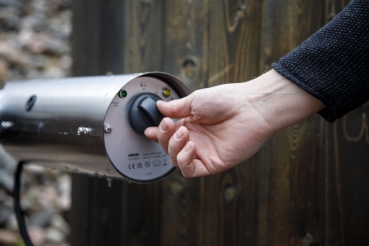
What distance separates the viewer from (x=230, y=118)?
1.02 m

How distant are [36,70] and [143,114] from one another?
3.43 meters

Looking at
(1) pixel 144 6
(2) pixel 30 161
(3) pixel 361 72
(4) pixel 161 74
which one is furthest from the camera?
(1) pixel 144 6

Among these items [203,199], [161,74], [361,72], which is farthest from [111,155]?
[361,72]

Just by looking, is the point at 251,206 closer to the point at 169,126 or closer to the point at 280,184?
the point at 280,184

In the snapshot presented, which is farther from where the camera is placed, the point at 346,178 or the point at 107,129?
the point at 346,178

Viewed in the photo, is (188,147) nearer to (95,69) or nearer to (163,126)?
(163,126)

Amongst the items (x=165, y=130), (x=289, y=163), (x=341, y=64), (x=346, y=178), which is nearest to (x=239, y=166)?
(x=289, y=163)

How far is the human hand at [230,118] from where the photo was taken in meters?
0.96

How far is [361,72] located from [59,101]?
2.39 ft

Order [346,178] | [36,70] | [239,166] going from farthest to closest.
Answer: [36,70], [239,166], [346,178]

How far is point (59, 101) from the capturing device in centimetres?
122

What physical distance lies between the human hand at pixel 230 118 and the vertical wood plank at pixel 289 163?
0.86 ft

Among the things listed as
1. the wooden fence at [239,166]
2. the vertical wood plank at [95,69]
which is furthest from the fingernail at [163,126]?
the vertical wood plank at [95,69]

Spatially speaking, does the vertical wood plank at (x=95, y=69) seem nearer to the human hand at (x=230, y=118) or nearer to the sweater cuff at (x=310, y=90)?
the human hand at (x=230, y=118)
